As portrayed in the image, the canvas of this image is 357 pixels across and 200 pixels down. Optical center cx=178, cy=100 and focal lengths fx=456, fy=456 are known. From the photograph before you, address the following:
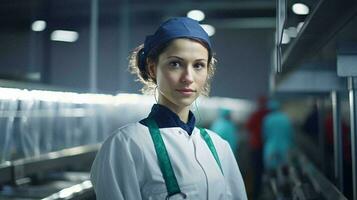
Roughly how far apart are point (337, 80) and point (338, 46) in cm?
133

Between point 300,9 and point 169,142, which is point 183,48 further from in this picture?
point 300,9

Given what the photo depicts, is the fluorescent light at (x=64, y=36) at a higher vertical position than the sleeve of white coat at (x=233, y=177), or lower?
higher

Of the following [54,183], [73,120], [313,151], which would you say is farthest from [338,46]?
[313,151]

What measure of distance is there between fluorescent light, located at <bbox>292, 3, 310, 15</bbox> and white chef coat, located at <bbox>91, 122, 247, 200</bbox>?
0.42 m

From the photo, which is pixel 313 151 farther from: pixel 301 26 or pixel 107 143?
pixel 107 143

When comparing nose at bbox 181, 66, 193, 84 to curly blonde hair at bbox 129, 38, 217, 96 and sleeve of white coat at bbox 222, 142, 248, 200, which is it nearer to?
curly blonde hair at bbox 129, 38, 217, 96

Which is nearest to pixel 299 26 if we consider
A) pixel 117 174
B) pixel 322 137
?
pixel 117 174

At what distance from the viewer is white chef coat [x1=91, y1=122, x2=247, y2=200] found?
3.30 feet

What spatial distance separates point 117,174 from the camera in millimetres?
1009

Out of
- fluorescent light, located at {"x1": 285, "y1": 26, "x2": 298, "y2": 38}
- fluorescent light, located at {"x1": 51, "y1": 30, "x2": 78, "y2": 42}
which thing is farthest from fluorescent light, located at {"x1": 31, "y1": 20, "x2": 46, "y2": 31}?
fluorescent light, located at {"x1": 285, "y1": 26, "x2": 298, "y2": 38}

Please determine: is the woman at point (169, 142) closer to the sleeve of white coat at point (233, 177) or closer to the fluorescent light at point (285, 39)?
the sleeve of white coat at point (233, 177)

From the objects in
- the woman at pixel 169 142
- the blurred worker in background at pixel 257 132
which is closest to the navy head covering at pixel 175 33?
the woman at pixel 169 142

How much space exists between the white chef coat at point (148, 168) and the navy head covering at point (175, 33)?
0.20 meters

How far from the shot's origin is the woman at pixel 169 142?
1015 mm
